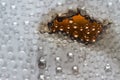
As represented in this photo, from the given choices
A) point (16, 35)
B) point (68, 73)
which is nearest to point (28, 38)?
point (16, 35)

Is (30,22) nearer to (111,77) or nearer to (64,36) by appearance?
(64,36)

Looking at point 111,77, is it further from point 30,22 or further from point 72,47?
point 30,22

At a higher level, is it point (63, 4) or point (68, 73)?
point (63, 4)
